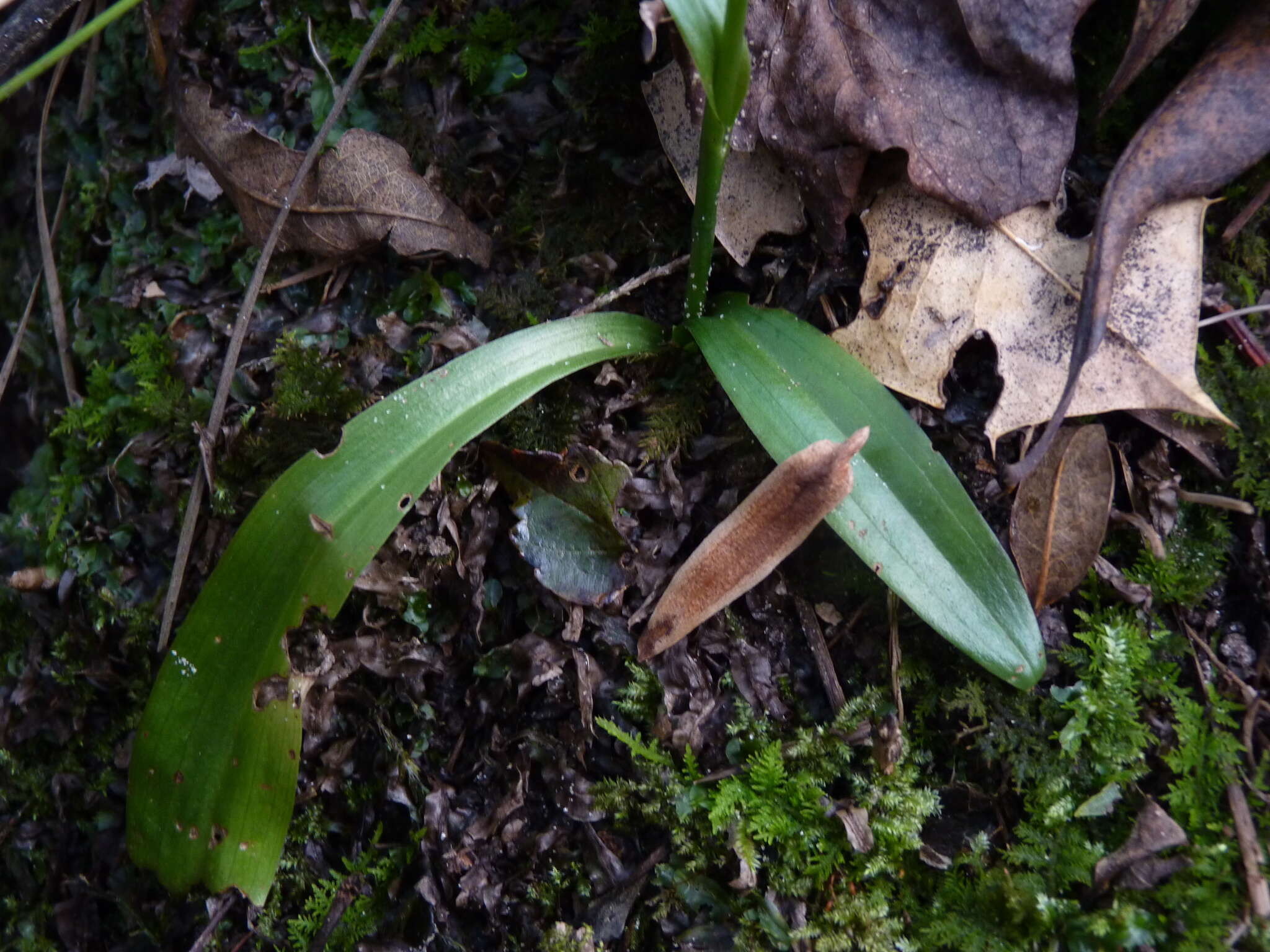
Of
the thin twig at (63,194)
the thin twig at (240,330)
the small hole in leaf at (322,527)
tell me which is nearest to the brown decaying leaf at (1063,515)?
the small hole in leaf at (322,527)

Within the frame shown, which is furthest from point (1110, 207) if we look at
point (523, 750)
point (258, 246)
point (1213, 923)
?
point (258, 246)

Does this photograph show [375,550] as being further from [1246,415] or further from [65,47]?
[1246,415]

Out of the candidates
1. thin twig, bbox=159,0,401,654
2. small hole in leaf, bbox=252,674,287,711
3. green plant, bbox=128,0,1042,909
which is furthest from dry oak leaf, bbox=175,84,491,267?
small hole in leaf, bbox=252,674,287,711

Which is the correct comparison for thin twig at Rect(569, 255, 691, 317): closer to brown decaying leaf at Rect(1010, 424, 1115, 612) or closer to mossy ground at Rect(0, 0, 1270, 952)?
mossy ground at Rect(0, 0, 1270, 952)

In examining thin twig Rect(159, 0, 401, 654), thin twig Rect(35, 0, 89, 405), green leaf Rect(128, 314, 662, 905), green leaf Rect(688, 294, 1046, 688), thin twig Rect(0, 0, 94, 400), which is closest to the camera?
green leaf Rect(688, 294, 1046, 688)

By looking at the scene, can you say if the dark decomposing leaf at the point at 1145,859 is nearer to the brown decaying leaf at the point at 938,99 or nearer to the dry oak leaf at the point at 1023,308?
the dry oak leaf at the point at 1023,308

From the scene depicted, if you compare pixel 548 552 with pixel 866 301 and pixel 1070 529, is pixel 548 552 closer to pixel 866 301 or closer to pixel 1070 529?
pixel 866 301

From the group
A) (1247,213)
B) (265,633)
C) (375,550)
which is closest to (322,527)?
(375,550)
